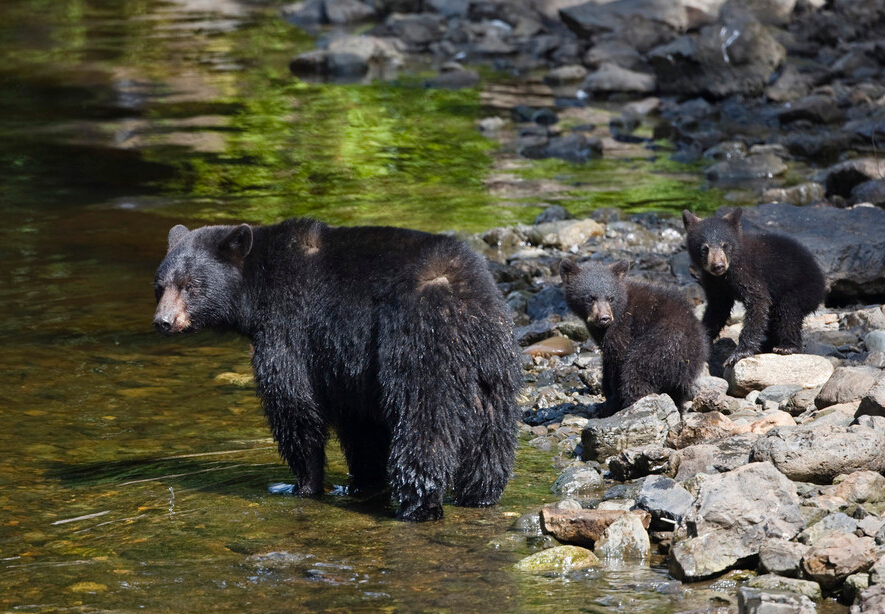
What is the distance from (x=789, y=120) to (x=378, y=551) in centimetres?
1757

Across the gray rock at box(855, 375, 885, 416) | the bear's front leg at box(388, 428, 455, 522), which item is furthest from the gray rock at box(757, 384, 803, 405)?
the bear's front leg at box(388, 428, 455, 522)

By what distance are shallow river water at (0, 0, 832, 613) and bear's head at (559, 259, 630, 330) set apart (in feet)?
3.68

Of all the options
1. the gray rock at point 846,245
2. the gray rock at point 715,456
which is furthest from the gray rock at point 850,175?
the gray rock at point 715,456

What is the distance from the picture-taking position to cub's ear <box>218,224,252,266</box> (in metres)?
7.24

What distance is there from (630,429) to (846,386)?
1.40 meters

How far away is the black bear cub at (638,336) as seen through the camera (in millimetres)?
8234

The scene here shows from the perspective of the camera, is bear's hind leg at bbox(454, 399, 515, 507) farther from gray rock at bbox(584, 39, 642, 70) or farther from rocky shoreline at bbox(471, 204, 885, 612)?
gray rock at bbox(584, 39, 642, 70)

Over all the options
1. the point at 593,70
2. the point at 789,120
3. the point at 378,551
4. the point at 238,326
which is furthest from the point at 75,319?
the point at 593,70

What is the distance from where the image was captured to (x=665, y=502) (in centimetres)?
629

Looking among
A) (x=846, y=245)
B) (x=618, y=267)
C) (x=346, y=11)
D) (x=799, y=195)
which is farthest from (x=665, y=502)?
(x=346, y=11)

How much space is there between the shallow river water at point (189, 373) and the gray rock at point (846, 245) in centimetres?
401

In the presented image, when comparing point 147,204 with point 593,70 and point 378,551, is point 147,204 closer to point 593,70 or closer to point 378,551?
point 378,551

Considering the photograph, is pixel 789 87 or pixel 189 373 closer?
pixel 189 373

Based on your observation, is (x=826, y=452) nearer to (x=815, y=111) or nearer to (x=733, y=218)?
(x=733, y=218)
